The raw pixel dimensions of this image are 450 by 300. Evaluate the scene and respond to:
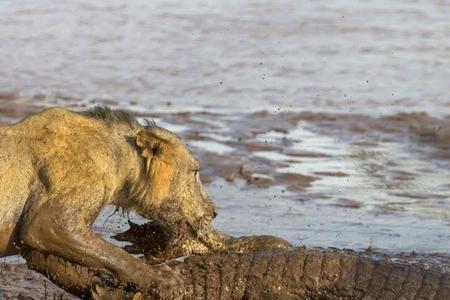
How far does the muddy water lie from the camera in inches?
488

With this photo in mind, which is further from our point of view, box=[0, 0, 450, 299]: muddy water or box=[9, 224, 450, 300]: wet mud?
box=[0, 0, 450, 299]: muddy water

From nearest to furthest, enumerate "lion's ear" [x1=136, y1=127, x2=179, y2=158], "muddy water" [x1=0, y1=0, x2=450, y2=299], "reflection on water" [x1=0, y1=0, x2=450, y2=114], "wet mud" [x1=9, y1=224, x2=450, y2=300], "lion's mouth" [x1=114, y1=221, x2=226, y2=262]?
"wet mud" [x1=9, y1=224, x2=450, y2=300]
"lion's ear" [x1=136, y1=127, x2=179, y2=158]
"lion's mouth" [x1=114, y1=221, x2=226, y2=262]
"muddy water" [x1=0, y1=0, x2=450, y2=299]
"reflection on water" [x1=0, y1=0, x2=450, y2=114]

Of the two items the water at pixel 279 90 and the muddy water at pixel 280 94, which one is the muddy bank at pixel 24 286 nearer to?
the muddy water at pixel 280 94

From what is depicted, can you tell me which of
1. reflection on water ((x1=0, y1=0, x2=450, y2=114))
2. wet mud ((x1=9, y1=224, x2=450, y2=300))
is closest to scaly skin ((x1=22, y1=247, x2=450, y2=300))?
wet mud ((x1=9, y1=224, x2=450, y2=300))

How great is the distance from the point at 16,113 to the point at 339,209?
530 centimetres

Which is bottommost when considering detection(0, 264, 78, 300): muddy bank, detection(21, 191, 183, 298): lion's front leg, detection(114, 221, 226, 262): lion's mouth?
detection(0, 264, 78, 300): muddy bank

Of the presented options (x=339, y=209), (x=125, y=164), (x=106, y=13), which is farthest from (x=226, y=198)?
(x=106, y=13)

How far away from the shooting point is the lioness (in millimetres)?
7781

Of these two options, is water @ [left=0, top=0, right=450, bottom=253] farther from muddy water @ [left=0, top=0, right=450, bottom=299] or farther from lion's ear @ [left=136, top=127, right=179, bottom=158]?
lion's ear @ [left=136, top=127, right=179, bottom=158]

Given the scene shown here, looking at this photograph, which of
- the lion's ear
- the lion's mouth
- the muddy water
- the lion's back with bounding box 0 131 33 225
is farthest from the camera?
the muddy water

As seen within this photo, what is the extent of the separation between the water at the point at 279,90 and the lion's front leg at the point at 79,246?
317 cm

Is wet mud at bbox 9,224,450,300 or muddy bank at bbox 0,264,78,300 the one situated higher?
wet mud at bbox 9,224,450,300

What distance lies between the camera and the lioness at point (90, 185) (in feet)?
25.5

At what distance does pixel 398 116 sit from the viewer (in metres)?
16.6
